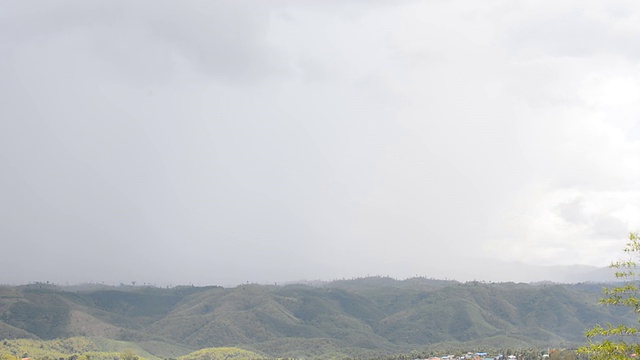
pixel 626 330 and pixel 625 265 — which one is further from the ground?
pixel 625 265

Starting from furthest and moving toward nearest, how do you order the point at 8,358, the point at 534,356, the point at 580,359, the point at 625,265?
the point at 8,358 → the point at 534,356 → the point at 580,359 → the point at 625,265

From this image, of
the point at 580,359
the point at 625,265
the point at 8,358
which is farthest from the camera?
the point at 8,358

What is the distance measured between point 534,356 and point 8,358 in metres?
160

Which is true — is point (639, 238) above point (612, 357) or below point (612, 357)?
above

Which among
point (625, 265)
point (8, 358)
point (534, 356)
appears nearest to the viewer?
point (625, 265)

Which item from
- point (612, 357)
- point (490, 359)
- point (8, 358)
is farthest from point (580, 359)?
point (8, 358)

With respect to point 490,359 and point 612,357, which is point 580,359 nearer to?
point 490,359

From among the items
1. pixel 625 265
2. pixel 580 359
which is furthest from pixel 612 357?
pixel 580 359

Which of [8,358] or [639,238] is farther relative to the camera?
[8,358]

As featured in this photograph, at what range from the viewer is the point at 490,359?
19825 centimetres

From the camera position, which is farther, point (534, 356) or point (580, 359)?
point (534, 356)

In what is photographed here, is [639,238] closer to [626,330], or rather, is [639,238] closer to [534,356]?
[626,330]

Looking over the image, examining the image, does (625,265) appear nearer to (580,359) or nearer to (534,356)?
(580,359)

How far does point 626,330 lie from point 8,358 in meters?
209
